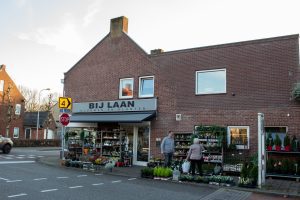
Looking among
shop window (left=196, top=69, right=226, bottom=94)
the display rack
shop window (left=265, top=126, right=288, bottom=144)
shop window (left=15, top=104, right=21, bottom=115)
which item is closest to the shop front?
the display rack

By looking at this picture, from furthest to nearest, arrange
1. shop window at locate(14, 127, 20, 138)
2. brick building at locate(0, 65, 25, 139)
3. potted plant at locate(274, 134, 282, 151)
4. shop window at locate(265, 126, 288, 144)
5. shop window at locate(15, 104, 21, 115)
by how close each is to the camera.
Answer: shop window at locate(15, 104, 21, 115) → shop window at locate(14, 127, 20, 138) → brick building at locate(0, 65, 25, 139) → shop window at locate(265, 126, 288, 144) → potted plant at locate(274, 134, 282, 151)

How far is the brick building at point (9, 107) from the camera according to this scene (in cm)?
4328

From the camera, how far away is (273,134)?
15016 mm

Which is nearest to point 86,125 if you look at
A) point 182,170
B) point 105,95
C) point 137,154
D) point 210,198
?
point 105,95

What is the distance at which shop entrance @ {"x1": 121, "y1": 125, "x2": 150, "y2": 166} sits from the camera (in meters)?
18.7

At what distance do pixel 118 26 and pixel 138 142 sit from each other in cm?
709

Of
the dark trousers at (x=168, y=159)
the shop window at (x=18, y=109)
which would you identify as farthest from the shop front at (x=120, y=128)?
the shop window at (x=18, y=109)

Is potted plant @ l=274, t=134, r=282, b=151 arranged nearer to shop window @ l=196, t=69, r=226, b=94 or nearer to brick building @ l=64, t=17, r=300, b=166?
brick building @ l=64, t=17, r=300, b=166

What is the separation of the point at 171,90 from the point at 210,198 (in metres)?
8.52

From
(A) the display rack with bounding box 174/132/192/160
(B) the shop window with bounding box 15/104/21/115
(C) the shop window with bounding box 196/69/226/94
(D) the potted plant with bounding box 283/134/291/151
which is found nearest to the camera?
(D) the potted plant with bounding box 283/134/291/151

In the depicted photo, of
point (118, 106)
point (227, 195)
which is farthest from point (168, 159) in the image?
point (227, 195)

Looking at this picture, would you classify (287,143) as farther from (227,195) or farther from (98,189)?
(98,189)

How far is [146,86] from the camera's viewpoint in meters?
19.1

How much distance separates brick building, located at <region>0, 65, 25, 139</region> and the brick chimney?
25279 mm
